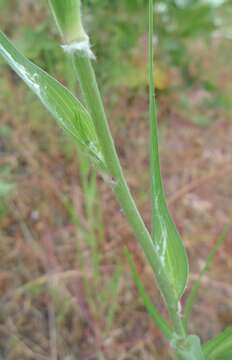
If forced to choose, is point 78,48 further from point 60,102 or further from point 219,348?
point 219,348

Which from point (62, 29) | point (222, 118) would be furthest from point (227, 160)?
point (62, 29)

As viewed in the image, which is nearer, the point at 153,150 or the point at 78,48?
the point at 78,48

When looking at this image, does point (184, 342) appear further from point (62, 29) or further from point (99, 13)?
point (99, 13)

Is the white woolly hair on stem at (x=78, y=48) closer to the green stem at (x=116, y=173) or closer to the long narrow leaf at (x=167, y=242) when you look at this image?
the green stem at (x=116, y=173)

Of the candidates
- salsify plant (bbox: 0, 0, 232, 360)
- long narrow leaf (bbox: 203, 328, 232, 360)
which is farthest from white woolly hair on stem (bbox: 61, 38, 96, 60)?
long narrow leaf (bbox: 203, 328, 232, 360)

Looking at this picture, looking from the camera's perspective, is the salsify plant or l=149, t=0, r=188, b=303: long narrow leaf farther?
l=149, t=0, r=188, b=303: long narrow leaf

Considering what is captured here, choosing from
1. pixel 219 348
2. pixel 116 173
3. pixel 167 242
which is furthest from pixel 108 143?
pixel 219 348

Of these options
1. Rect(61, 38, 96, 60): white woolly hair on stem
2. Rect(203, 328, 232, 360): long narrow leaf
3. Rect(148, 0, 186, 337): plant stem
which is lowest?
Rect(203, 328, 232, 360): long narrow leaf

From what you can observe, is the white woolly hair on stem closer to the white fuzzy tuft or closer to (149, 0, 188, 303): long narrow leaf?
the white fuzzy tuft
